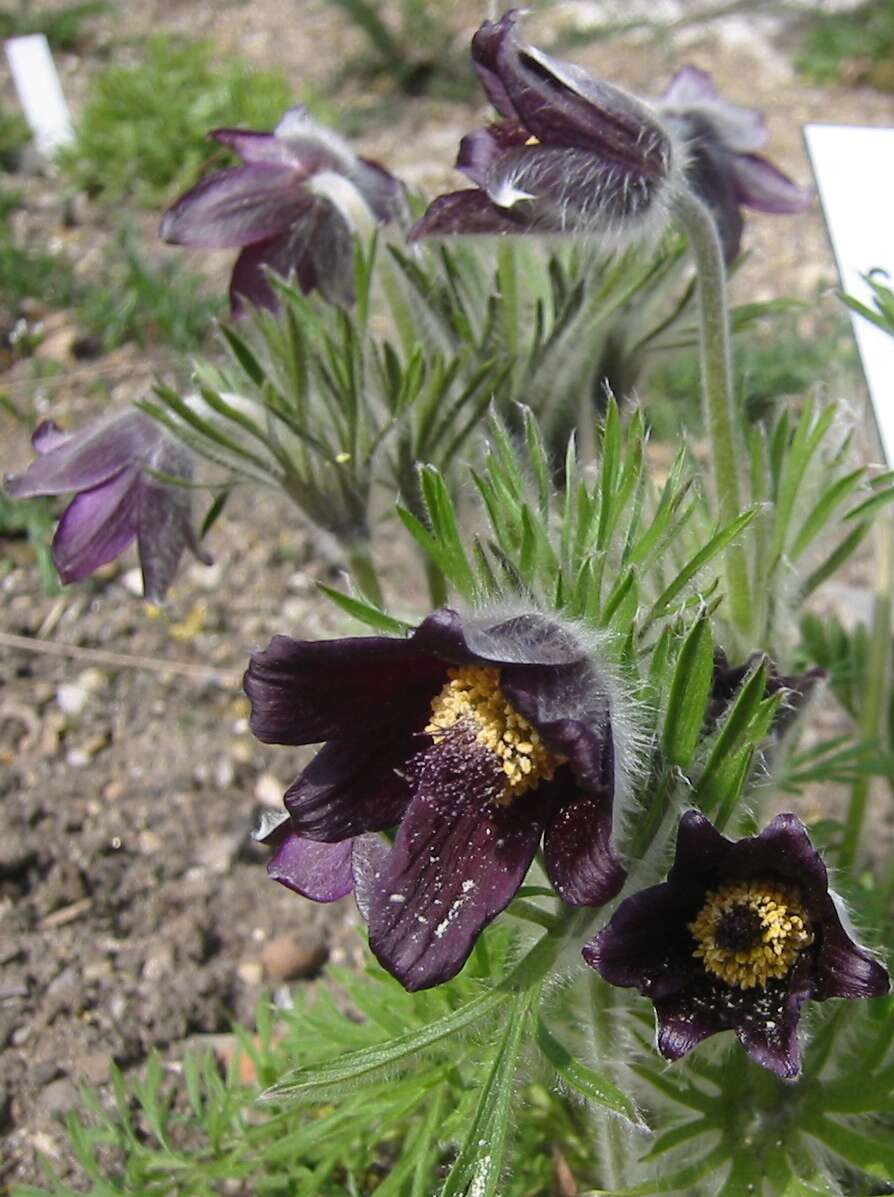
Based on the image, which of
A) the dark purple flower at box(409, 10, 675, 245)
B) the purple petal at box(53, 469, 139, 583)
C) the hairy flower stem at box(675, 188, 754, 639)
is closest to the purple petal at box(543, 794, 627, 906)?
the hairy flower stem at box(675, 188, 754, 639)

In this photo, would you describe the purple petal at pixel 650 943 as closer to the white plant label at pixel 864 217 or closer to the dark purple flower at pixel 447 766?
the dark purple flower at pixel 447 766

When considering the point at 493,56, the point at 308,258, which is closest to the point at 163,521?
the point at 308,258

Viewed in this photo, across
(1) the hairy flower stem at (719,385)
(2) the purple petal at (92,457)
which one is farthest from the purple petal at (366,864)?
(2) the purple petal at (92,457)

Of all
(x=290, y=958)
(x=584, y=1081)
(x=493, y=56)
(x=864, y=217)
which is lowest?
(x=290, y=958)

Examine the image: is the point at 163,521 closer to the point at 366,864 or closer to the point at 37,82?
the point at 366,864

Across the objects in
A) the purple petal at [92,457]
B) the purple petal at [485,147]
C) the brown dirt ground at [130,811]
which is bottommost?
the brown dirt ground at [130,811]

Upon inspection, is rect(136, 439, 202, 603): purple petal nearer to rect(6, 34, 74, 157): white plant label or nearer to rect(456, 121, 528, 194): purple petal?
rect(456, 121, 528, 194): purple petal
